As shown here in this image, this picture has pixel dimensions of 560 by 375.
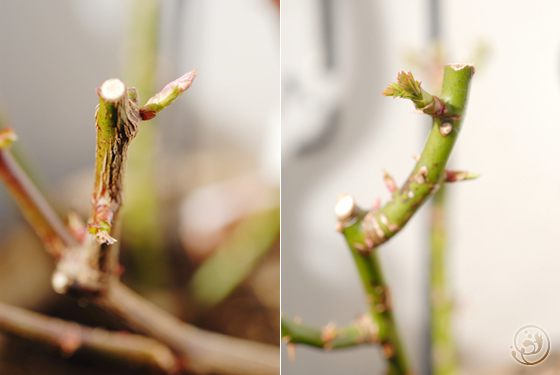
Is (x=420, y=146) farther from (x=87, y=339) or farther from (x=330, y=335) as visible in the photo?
(x=87, y=339)

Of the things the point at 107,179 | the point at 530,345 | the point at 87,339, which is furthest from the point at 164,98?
the point at 530,345

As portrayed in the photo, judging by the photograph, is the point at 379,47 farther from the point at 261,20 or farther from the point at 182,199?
the point at 182,199

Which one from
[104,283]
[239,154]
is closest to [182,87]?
[104,283]

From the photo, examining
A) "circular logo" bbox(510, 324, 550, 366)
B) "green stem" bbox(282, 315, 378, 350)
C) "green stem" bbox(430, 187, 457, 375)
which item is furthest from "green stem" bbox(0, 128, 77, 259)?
"circular logo" bbox(510, 324, 550, 366)

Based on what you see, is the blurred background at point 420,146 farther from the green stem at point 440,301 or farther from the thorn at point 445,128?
the thorn at point 445,128

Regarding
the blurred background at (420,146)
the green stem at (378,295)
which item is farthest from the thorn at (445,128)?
the blurred background at (420,146)

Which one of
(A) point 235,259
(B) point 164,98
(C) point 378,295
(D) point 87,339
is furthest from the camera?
(A) point 235,259

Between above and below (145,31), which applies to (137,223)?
below
